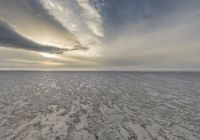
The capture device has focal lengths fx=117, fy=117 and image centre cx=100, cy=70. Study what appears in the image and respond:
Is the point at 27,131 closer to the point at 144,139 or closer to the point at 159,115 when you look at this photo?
the point at 144,139

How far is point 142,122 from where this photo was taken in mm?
10016

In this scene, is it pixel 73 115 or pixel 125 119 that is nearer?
pixel 125 119

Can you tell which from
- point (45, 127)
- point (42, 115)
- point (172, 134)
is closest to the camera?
point (172, 134)

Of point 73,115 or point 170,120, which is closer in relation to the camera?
point 170,120

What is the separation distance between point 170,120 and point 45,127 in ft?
34.9

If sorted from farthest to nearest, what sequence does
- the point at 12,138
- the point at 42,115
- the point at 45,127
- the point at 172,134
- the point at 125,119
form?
1. the point at 42,115
2. the point at 125,119
3. the point at 45,127
4. the point at 172,134
5. the point at 12,138

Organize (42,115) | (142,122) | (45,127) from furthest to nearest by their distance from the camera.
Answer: (42,115) → (142,122) → (45,127)

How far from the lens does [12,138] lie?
24.1 ft

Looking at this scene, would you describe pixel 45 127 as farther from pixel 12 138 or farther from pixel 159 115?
pixel 159 115

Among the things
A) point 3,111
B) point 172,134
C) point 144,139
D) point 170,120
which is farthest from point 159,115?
point 3,111

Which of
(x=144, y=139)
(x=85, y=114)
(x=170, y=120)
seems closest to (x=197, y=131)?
(x=170, y=120)

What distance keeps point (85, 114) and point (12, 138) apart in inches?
239

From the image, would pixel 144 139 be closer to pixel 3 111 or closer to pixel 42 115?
pixel 42 115

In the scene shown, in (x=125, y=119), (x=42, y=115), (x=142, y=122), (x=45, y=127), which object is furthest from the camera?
(x=42, y=115)
